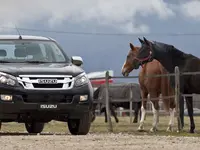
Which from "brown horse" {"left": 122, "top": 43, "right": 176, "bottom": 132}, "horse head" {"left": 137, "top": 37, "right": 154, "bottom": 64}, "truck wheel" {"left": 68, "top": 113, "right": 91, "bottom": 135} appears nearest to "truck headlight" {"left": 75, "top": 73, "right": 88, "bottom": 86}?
"truck wheel" {"left": 68, "top": 113, "right": 91, "bottom": 135}

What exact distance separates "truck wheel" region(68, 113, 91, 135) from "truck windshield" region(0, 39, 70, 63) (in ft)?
4.05

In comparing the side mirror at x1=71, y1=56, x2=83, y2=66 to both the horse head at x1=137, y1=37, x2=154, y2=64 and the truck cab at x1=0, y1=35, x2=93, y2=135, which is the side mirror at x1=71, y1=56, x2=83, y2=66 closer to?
the truck cab at x1=0, y1=35, x2=93, y2=135

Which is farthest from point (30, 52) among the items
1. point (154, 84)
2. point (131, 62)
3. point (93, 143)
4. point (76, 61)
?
point (131, 62)

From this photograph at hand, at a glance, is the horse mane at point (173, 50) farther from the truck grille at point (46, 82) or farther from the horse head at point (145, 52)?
the truck grille at point (46, 82)

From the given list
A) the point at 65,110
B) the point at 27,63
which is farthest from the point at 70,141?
the point at 27,63

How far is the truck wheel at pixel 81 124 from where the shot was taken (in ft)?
43.0

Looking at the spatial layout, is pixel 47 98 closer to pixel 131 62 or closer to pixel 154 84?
pixel 154 84

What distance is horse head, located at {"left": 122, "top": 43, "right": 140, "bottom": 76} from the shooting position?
1922 centimetres

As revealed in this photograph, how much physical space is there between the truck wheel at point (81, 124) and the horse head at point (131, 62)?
583cm

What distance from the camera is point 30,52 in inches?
541

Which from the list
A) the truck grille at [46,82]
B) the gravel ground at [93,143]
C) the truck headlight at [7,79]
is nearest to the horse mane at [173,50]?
the truck grille at [46,82]

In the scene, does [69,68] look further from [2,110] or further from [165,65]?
[165,65]

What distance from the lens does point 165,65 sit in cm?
1825

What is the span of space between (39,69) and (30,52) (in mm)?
1069
